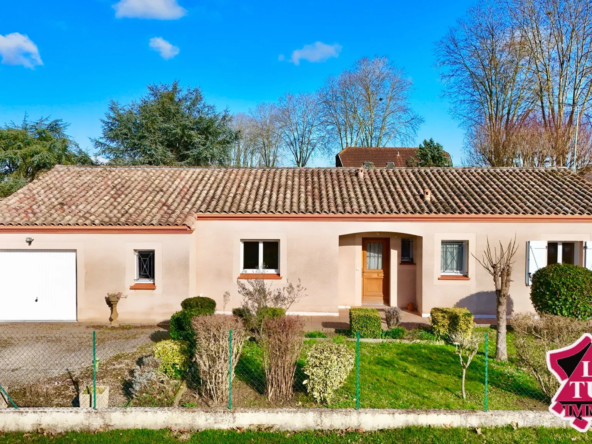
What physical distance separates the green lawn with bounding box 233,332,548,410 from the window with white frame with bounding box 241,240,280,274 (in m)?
3.82

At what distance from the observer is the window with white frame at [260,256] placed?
1235 cm

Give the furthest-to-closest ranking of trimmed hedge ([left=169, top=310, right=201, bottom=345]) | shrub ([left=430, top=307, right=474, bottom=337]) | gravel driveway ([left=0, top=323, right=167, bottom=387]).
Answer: shrub ([left=430, top=307, right=474, bottom=337]) < trimmed hedge ([left=169, top=310, right=201, bottom=345]) < gravel driveway ([left=0, top=323, right=167, bottom=387])

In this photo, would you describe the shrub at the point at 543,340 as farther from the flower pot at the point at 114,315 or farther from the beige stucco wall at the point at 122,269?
the flower pot at the point at 114,315

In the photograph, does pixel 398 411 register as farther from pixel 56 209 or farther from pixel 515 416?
pixel 56 209

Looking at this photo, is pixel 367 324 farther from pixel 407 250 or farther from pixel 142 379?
pixel 142 379

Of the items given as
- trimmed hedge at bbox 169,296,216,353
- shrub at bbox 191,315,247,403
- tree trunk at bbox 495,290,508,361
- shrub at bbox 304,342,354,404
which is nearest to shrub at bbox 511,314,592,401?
tree trunk at bbox 495,290,508,361

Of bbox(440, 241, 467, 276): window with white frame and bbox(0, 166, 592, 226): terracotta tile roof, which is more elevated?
bbox(0, 166, 592, 226): terracotta tile roof

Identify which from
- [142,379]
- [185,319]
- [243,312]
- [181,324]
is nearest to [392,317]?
[243,312]

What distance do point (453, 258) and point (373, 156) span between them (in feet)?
69.1

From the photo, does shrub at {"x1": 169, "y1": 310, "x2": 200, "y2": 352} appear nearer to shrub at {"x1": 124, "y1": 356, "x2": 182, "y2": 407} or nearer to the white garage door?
shrub at {"x1": 124, "y1": 356, "x2": 182, "y2": 407}

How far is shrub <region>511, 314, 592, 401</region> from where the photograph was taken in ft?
21.4

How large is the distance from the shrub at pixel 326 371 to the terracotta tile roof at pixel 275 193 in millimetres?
6143

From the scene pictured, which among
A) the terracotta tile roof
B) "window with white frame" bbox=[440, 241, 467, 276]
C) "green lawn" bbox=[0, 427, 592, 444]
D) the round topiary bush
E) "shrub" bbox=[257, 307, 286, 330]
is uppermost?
the terracotta tile roof

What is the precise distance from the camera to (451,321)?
985cm
